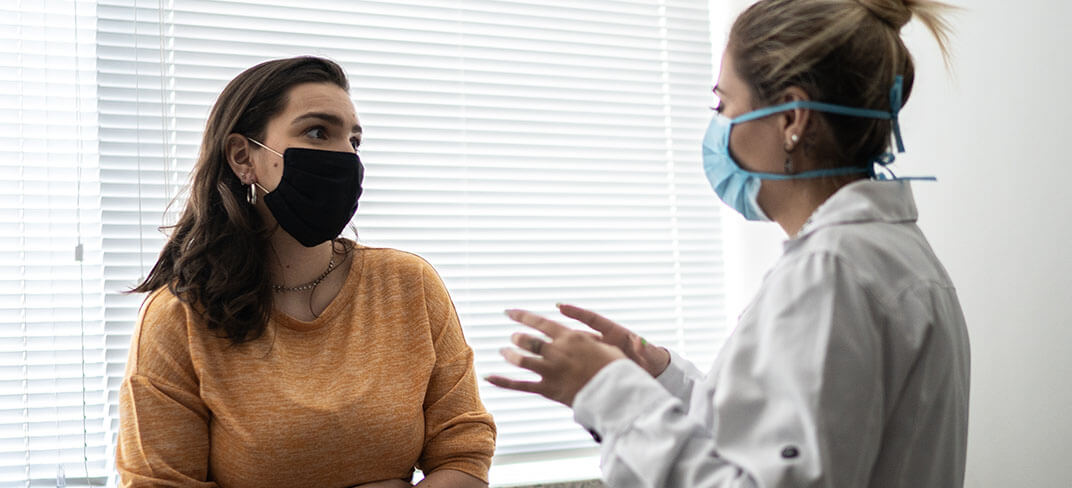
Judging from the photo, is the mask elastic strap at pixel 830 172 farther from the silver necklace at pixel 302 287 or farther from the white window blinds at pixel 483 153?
the white window blinds at pixel 483 153

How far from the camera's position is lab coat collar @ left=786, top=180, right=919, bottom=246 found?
3.37 ft

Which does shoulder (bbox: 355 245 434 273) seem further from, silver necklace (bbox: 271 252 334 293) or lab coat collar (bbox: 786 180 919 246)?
lab coat collar (bbox: 786 180 919 246)

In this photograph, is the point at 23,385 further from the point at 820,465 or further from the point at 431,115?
the point at 820,465

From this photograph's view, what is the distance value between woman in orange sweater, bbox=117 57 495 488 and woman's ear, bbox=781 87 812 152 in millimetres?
957

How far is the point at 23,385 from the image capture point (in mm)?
2016

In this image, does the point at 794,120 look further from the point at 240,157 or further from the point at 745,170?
the point at 240,157

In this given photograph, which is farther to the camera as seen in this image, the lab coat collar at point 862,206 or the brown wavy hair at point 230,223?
the brown wavy hair at point 230,223

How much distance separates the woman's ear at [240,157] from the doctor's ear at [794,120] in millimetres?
1179

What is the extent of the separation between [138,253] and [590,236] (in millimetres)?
1314

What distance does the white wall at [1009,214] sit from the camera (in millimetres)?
1938

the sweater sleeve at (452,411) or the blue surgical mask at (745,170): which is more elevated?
the blue surgical mask at (745,170)

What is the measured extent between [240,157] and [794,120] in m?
1.23

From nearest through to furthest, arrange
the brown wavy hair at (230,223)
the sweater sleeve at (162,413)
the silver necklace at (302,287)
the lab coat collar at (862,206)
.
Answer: the lab coat collar at (862,206)
the sweater sleeve at (162,413)
the brown wavy hair at (230,223)
the silver necklace at (302,287)

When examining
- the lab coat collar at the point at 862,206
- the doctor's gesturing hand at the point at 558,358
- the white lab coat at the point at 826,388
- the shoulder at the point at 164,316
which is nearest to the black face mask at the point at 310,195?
the shoulder at the point at 164,316
